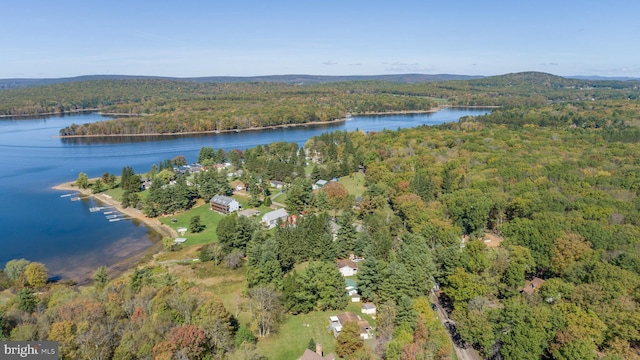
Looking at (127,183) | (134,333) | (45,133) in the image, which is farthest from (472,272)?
(45,133)

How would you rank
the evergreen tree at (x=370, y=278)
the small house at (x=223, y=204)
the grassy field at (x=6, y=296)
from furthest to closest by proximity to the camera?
the small house at (x=223, y=204) < the grassy field at (x=6, y=296) < the evergreen tree at (x=370, y=278)

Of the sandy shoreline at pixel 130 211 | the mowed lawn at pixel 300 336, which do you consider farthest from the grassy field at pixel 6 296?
the mowed lawn at pixel 300 336

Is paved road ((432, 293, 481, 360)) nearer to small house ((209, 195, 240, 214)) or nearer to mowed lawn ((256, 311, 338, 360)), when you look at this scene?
mowed lawn ((256, 311, 338, 360))

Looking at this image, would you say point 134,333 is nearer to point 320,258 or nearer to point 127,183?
point 320,258

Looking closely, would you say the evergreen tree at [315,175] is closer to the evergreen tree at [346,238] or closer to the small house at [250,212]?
the small house at [250,212]

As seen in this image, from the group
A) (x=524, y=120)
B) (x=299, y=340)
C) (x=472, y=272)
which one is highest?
(x=524, y=120)

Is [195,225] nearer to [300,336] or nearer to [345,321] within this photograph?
[300,336]
